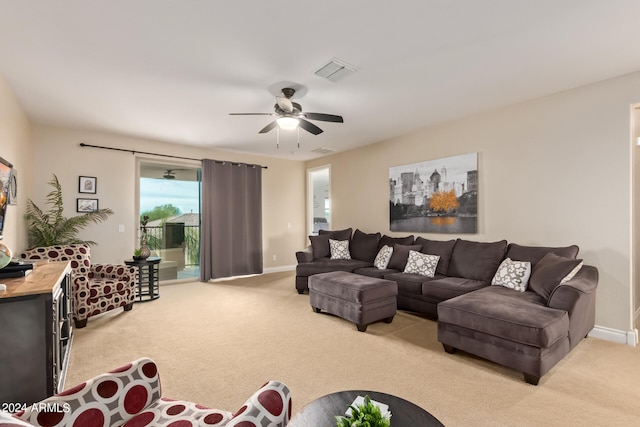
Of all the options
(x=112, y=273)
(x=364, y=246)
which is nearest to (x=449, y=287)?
(x=364, y=246)

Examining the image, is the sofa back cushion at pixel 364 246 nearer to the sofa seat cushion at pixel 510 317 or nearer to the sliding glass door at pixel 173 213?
the sofa seat cushion at pixel 510 317

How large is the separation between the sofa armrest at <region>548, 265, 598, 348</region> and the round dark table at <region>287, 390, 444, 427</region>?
6.48 ft

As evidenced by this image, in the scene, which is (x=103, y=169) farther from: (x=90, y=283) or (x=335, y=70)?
(x=335, y=70)

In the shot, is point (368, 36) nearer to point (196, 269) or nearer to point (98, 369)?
point (98, 369)

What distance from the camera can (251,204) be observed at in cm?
658

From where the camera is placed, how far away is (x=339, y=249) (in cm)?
555

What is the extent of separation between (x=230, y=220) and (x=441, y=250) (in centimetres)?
406

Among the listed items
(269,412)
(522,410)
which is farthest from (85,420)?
(522,410)

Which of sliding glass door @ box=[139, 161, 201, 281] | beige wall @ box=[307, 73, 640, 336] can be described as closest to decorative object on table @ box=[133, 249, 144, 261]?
sliding glass door @ box=[139, 161, 201, 281]

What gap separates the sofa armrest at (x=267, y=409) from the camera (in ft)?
3.14

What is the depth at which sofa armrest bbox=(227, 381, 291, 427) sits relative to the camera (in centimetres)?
96

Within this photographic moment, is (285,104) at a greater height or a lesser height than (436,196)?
greater

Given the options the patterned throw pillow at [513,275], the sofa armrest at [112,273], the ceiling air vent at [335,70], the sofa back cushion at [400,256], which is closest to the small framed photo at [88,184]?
the sofa armrest at [112,273]

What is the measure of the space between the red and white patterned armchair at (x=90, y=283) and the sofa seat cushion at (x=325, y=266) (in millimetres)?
2452
